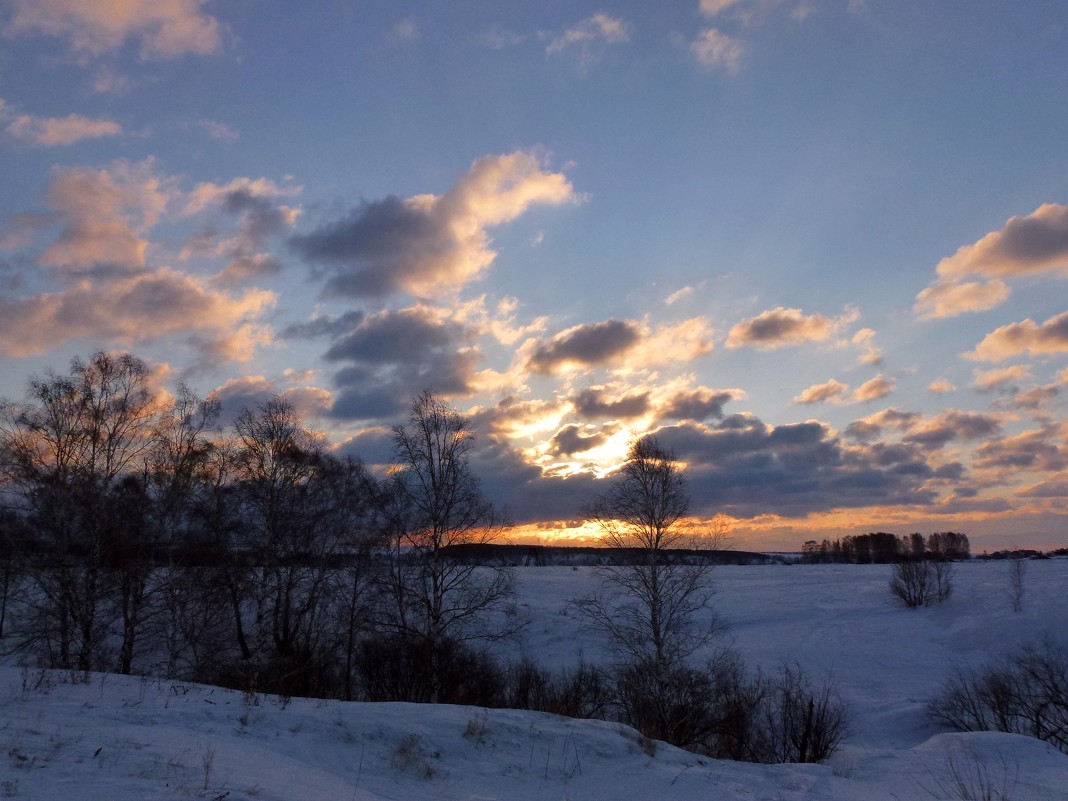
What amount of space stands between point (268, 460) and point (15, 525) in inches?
353

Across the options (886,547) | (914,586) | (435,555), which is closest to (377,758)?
(435,555)

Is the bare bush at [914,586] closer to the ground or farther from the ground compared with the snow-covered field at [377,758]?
closer to the ground

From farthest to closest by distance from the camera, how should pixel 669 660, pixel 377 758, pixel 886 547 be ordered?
pixel 886 547 < pixel 669 660 < pixel 377 758

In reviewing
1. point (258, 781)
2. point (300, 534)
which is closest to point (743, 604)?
point (300, 534)

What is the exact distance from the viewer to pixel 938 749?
15.4 meters

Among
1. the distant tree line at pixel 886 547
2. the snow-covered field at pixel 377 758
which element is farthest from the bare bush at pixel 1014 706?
the distant tree line at pixel 886 547

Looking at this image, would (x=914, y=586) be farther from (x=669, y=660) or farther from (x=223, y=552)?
(x=223, y=552)

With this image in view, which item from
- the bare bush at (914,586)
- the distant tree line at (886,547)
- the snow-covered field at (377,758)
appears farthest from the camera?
the distant tree line at (886,547)

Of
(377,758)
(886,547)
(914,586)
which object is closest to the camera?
(377,758)

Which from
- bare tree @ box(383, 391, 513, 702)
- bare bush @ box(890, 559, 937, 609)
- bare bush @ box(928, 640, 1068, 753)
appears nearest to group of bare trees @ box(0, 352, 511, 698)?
bare tree @ box(383, 391, 513, 702)

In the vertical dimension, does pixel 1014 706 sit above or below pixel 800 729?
above

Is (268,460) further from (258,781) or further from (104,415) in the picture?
(258,781)

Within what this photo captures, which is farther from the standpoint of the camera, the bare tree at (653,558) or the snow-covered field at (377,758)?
the bare tree at (653,558)

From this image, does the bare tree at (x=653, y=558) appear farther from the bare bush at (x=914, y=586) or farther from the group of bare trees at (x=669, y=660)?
the bare bush at (x=914, y=586)
